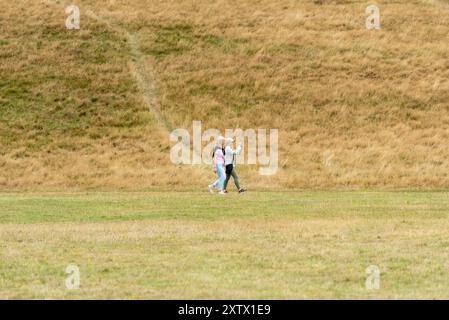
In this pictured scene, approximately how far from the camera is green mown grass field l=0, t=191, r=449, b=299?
14.9 m

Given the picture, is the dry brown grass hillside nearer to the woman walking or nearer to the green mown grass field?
the woman walking

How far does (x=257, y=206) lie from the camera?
3228cm

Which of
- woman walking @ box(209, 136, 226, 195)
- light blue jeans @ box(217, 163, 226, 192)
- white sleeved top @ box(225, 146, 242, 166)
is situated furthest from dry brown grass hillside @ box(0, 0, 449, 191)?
woman walking @ box(209, 136, 226, 195)

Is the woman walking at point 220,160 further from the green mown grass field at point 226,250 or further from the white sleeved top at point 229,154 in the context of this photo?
the green mown grass field at point 226,250

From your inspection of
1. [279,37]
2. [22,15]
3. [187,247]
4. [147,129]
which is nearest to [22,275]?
[187,247]

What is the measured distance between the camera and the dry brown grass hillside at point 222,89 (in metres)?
53.5

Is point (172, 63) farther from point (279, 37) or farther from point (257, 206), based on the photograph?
point (257, 206)

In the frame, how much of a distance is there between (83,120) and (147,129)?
16.2ft

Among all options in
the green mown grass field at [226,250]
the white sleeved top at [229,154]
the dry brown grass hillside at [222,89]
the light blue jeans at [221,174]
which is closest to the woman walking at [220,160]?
the light blue jeans at [221,174]

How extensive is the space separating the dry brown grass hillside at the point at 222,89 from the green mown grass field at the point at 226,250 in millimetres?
19517

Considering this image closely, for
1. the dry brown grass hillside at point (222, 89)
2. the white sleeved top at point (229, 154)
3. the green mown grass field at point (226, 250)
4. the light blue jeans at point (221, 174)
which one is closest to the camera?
the green mown grass field at point (226, 250)

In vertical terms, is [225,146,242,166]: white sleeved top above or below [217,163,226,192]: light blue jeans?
above

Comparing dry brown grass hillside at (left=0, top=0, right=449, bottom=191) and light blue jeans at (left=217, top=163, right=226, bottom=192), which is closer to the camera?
light blue jeans at (left=217, top=163, right=226, bottom=192)

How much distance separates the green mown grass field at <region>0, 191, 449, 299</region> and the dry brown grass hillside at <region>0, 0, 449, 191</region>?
19.5 meters
